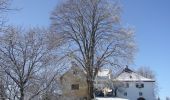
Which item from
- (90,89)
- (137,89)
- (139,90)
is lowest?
(90,89)

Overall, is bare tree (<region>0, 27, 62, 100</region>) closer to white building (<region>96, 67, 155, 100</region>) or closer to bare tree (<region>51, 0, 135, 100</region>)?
bare tree (<region>51, 0, 135, 100</region>)

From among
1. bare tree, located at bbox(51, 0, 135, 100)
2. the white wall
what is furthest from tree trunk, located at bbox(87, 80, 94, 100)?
the white wall

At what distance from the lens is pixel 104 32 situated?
32.5 m

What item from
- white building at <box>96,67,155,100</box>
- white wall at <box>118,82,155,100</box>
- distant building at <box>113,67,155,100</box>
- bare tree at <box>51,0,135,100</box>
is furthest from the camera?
white wall at <box>118,82,155,100</box>

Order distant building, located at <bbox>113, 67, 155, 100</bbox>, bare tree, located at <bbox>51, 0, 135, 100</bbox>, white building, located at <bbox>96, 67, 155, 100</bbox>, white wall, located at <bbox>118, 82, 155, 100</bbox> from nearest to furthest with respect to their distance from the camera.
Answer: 1. bare tree, located at <bbox>51, 0, 135, 100</bbox>
2. white building, located at <bbox>96, 67, 155, 100</bbox>
3. distant building, located at <bbox>113, 67, 155, 100</bbox>
4. white wall, located at <bbox>118, 82, 155, 100</bbox>

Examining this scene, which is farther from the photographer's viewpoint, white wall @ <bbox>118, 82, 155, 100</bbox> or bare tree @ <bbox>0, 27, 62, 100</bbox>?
white wall @ <bbox>118, 82, 155, 100</bbox>

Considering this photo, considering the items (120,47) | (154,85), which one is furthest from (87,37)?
(154,85)

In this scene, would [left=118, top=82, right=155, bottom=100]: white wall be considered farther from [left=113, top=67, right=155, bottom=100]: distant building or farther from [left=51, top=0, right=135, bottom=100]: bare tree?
[left=51, top=0, right=135, bottom=100]: bare tree

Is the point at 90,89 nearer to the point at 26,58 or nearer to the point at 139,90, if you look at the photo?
the point at 26,58

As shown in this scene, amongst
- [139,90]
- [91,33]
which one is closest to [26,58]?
[91,33]

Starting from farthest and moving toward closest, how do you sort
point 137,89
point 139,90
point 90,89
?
point 137,89 → point 139,90 → point 90,89

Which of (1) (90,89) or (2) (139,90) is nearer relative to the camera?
(1) (90,89)

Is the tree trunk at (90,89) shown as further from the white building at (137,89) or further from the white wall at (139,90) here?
the white wall at (139,90)

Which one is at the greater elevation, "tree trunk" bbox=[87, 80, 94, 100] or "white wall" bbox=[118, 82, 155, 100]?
"white wall" bbox=[118, 82, 155, 100]
